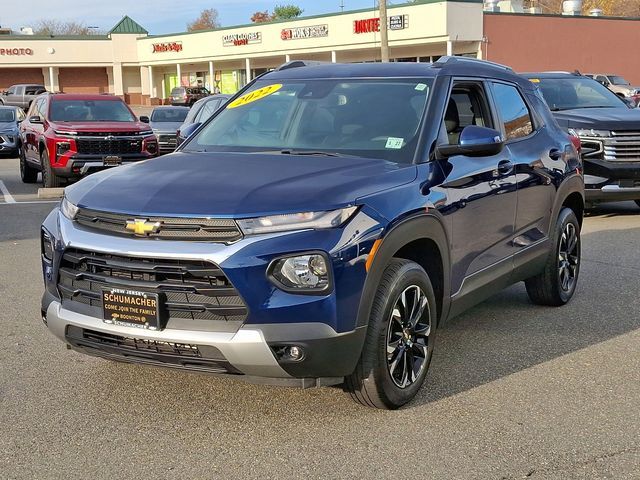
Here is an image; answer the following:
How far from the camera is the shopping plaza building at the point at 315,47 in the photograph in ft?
135

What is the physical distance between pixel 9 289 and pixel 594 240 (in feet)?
A: 22.0

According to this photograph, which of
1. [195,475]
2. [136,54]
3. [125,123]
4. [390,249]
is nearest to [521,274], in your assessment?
[390,249]

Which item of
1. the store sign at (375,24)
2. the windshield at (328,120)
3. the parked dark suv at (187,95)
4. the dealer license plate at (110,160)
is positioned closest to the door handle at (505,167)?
the windshield at (328,120)

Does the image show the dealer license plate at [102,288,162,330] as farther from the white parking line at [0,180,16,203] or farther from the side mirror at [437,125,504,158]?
the white parking line at [0,180,16,203]

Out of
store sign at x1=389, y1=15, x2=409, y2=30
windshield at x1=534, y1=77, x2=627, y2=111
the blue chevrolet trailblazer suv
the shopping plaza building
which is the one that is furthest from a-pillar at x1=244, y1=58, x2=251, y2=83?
the blue chevrolet trailblazer suv

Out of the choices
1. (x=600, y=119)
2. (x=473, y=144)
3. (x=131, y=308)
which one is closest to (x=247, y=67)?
(x=600, y=119)

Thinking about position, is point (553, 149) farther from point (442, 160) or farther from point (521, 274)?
point (442, 160)

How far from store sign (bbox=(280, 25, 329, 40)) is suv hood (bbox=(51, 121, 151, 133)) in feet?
109

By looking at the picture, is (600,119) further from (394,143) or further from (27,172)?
(27,172)

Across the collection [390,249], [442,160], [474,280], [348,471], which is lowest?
[348,471]

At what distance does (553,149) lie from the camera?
6262 mm

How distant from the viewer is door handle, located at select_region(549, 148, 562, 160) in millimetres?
6190

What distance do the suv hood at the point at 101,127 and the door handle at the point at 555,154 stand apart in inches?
391

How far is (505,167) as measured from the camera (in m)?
5.38
